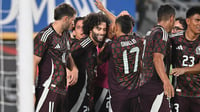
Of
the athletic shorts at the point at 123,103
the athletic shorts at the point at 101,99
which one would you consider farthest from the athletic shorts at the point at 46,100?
the athletic shorts at the point at 101,99

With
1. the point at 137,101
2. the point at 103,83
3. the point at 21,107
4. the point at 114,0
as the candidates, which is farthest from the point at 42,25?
the point at 21,107

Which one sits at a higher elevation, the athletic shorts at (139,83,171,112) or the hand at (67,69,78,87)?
the hand at (67,69,78,87)

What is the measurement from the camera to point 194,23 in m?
4.78

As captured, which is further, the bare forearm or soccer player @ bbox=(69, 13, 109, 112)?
soccer player @ bbox=(69, 13, 109, 112)

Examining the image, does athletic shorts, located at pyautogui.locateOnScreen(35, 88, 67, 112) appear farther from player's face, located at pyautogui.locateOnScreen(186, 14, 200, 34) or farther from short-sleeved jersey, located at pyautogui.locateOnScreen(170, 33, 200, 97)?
player's face, located at pyautogui.locateOnScreen(186, 14, 200, 34)

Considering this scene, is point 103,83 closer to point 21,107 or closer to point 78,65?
point 78,65

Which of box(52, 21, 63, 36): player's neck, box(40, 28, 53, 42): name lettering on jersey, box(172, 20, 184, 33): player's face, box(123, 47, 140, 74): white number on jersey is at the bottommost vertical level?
box(123, 47, 140, 74): white number on jersey

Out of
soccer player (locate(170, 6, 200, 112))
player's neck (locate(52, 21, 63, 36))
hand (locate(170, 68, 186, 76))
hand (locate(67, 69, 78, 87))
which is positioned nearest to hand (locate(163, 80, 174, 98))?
hand (locate(170, 68, 186, 76))

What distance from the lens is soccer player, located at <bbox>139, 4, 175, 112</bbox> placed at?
4520 mm

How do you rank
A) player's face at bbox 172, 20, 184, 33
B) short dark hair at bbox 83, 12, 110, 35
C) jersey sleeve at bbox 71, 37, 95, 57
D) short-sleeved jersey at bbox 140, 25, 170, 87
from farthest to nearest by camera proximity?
player's face at bbox 172, 20, 184, 33, short dark hair at bbox 83, 12, 110, 35, jersey sleeve at bbox 71, 37, 95, 57, short-sleeved jersey at bbox 140, 25, 170, 87

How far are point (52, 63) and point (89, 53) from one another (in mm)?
810

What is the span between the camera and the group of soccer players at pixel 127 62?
441cm

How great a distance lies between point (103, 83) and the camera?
5375mm

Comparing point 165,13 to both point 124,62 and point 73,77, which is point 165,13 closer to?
point 124,62
